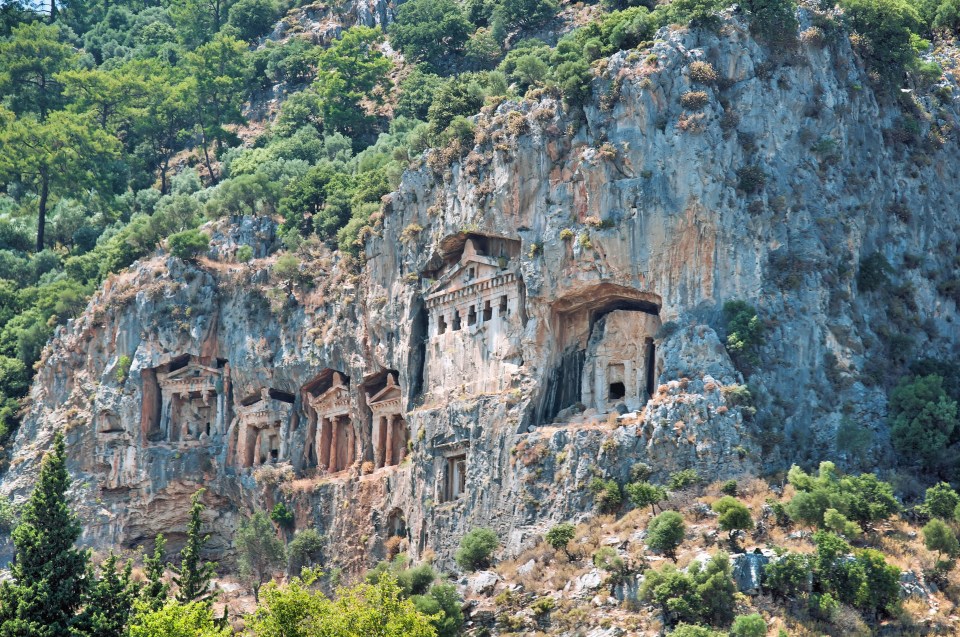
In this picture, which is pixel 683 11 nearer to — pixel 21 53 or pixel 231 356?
pixel 231 356

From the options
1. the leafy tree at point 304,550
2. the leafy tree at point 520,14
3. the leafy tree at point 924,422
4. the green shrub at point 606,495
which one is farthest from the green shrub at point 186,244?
the leafy tree at point 924,422

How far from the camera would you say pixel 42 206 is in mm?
109250

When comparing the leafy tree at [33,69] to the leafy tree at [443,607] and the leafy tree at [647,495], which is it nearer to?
the leafy tree at [443,607]

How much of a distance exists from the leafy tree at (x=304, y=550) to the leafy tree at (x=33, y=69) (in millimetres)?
56601

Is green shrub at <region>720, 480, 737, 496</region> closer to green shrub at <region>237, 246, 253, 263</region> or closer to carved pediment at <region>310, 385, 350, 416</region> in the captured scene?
carved pediment at <region>310, 385, 350, 416</region>

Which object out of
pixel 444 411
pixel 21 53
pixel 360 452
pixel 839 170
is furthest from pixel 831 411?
pixel 21 53

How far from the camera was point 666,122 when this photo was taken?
70.9 m

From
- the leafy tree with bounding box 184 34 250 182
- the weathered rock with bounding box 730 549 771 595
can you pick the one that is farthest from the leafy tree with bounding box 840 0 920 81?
the leafy tree with bounding box 184 34 250 182

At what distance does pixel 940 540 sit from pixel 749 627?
947 centimetres

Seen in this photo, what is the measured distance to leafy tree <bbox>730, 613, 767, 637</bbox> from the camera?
55969 millimetres

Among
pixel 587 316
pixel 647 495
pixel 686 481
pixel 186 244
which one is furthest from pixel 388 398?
pixel 686 481

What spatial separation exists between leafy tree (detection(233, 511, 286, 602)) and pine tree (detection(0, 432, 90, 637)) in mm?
27275

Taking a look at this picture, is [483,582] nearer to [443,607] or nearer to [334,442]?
[443,607]

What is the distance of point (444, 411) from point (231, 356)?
17157mm
